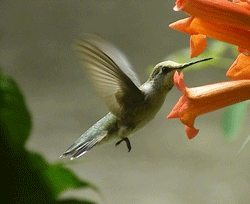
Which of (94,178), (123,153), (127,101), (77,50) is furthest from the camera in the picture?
(123,153)

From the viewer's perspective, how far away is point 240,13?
0.42m

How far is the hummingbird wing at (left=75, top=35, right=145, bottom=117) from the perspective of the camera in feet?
1.69

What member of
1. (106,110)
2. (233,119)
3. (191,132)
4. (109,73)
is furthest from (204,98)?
(106,110)

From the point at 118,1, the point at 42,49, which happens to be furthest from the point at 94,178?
the point at 118,1

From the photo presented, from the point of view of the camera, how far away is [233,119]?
0.85 m

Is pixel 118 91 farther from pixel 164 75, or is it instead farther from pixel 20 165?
pixel 20 165

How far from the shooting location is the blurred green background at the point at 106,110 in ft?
8.29

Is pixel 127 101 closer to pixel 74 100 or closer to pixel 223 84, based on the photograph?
pixel 223 84

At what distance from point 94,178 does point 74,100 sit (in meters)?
0.69

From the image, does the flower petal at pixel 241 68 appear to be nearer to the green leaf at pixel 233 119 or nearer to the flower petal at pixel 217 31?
the flower petal at pixel 217 31

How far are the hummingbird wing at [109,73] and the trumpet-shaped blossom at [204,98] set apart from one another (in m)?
0.11

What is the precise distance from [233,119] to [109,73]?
37 centimetres

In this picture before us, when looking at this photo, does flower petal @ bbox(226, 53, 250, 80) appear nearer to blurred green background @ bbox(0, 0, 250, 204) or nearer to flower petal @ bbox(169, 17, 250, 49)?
flower petal @ bbox(169, 17, 250, 49)

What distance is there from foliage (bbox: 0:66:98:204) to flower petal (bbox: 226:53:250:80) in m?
0.19
